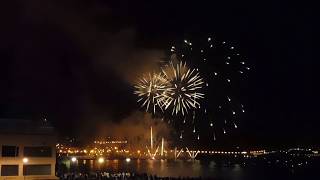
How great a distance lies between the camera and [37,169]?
3991 centimetres

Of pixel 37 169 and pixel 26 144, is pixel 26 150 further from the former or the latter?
pixel 37 169

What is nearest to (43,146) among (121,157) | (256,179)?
(256,179)

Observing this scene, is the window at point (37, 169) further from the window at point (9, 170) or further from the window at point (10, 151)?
the window at point (10, 151)

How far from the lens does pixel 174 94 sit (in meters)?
49.0

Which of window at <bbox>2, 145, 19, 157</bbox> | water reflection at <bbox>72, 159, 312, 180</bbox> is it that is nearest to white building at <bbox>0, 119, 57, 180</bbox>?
window at <bbox>2, 145, 19, 157</bbox>

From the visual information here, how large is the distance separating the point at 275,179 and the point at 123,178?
43.9m

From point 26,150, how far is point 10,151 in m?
1.40

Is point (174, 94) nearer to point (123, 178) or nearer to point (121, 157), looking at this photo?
point (123, 178)

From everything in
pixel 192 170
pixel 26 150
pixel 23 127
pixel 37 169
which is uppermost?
pixel 23 127

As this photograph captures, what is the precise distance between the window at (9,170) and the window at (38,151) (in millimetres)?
1466

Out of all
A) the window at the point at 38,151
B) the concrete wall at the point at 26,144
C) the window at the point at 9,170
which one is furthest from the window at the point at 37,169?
the window at the point at 38,151

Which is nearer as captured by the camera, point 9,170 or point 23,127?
point 9,170

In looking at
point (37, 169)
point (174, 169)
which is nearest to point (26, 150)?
point (37, 169)

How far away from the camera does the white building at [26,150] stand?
38.2 meters
